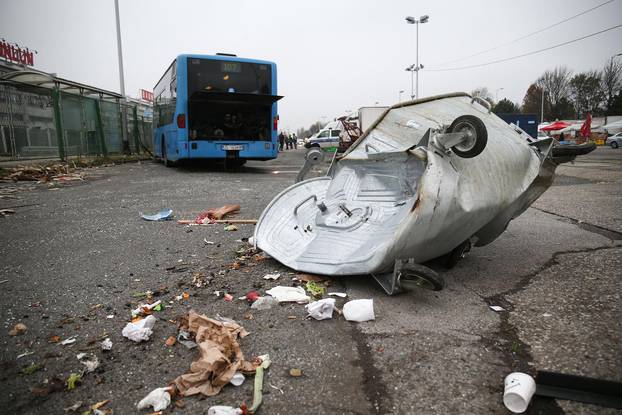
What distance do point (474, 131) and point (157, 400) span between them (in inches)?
85.6

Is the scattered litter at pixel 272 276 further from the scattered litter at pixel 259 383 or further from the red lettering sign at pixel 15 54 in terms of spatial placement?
the red lettering sign at pixel 15 54

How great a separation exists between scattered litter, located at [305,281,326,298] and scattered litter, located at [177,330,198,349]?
0.83m

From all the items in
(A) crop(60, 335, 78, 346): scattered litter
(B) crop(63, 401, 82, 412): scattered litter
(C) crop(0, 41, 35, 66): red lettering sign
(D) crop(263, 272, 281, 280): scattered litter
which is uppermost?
(C) crop(0, 41, 35, 66): red lettering sign

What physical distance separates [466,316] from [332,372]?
95 centimetres

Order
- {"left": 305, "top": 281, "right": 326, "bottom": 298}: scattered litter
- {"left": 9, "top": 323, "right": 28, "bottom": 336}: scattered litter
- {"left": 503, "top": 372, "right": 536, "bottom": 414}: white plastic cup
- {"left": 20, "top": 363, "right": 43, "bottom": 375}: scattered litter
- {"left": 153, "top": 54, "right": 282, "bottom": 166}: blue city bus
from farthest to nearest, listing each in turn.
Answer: {"left": 153, "top": 54, "right": 282, "bottom": 166}: blue city bus
{"left": 305, "top": 281, "right": 326, "bottom": 298}: scattered litter
{"left": 9, "top": 323, "right": 28, "bottom": 336}: scattered litter
{"left": 20, "top": 363, "right": 43, "bottom": 375}: scattered litter
{"left": 503, "top": 372, "right": 536, "bottom": 414}: white plastic cup

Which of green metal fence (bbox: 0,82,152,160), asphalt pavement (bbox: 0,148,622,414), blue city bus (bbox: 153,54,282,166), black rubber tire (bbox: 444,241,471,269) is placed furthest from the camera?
green metal fence (bbox: 0,82,152,160)

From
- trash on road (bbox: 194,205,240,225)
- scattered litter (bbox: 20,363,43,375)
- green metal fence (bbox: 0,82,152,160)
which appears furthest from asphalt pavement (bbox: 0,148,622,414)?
green metal fence (bbox: 0,82,152,160)

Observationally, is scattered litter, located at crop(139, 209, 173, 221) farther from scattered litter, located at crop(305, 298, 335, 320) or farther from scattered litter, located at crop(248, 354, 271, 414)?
scattered litter, located at crop(248, 354, 271, 414)

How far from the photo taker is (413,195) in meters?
2.72

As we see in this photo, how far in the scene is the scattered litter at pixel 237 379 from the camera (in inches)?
65.9

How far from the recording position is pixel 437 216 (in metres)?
2.32

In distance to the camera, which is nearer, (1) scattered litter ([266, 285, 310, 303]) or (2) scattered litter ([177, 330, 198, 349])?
(2) scattered litter ([177, 330, 198, 349])

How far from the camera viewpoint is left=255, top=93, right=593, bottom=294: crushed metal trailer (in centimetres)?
238

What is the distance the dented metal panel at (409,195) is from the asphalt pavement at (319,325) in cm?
25
